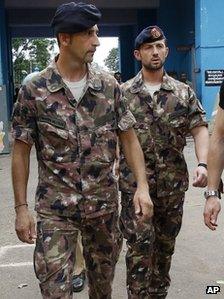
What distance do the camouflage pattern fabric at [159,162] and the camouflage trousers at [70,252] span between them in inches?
17.1

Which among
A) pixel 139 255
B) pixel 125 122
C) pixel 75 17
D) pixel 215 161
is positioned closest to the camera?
pixel 75 17

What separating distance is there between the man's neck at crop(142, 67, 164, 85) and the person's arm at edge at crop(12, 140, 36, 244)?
1151 millimetres

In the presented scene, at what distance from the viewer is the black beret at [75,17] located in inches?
106

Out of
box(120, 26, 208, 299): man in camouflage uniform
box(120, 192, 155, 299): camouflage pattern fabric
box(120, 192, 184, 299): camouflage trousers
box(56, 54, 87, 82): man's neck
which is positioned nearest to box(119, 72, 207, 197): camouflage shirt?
box(120, 26, 208, 299): man in camouflage uniform

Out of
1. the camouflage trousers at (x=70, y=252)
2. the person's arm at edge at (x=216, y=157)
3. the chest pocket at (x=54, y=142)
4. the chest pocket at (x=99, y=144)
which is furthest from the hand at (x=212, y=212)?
the chest pocket at (x=54, y=142)

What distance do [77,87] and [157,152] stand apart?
0.87 meters

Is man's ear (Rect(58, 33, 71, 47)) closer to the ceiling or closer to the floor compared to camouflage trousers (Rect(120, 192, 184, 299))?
closer to the ceiling

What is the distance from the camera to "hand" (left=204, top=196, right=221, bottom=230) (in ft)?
9.74

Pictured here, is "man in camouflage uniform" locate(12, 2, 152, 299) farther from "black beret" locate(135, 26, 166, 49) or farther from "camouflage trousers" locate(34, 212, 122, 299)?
"black beret" locate(135, 26, 166, 49)

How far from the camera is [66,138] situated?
2.76 m

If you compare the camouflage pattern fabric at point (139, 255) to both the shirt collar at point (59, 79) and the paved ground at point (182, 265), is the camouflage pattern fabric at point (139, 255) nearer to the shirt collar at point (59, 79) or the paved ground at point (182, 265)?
the paved ground at point (182, 265)

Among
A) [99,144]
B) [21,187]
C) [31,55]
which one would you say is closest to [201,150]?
[99,144]

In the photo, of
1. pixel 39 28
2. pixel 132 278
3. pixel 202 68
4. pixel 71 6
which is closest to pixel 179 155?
pixel 132 278

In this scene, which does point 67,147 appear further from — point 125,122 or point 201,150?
point 201,150
